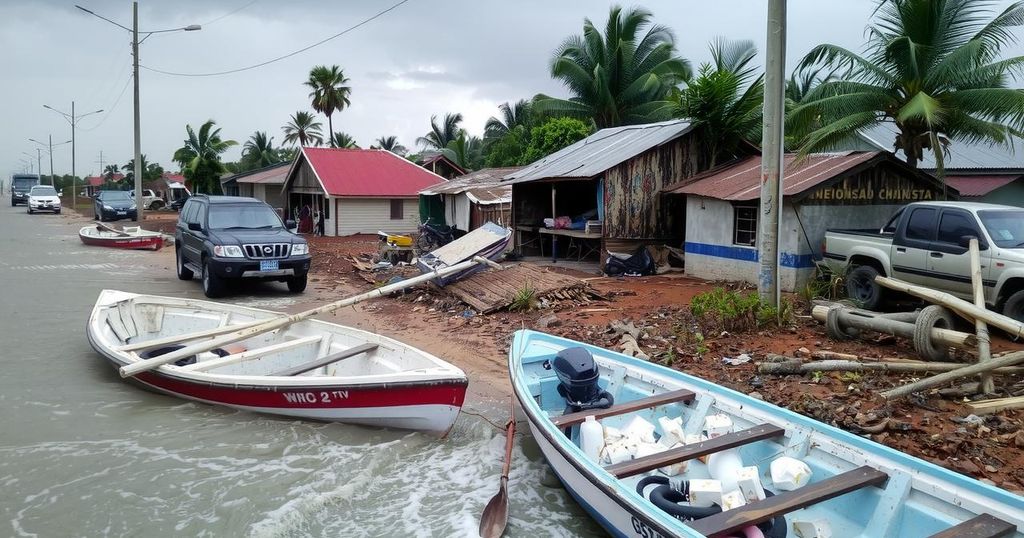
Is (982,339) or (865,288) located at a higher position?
(865,288)

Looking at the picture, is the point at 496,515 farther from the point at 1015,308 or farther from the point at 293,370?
the point at 1015,308

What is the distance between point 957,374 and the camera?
671 cm

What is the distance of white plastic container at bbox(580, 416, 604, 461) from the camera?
568 centimetres

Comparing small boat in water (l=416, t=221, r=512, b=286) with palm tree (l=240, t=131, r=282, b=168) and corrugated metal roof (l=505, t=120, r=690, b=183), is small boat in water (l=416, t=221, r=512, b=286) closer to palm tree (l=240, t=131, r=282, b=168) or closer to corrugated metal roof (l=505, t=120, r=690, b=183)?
corrugated metal roof (l=505, t=120, r=690, b=183)

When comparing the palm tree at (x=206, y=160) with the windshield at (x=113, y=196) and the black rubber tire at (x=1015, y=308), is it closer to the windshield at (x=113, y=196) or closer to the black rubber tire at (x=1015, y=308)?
the windshield at (x=113, y=196)

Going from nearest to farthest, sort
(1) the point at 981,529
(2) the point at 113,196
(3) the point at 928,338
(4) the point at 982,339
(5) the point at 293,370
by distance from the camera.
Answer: (1) the point at 981,529, (4) the point at 982,339, (3) the point at 928,338, (5) the point at 293,370, (2) the point at 113,196

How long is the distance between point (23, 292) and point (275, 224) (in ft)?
18.3

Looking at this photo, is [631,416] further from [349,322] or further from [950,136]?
[950,136]

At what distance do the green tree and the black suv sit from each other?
1466 centimetres

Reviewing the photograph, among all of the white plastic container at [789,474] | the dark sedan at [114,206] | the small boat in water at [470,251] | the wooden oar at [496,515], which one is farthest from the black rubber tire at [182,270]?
the dark sedan at [114,206]

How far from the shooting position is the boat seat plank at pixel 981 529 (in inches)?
153

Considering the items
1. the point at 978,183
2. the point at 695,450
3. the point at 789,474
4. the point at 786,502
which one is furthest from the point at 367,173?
the point at 786,502

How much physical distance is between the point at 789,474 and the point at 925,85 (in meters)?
10.8

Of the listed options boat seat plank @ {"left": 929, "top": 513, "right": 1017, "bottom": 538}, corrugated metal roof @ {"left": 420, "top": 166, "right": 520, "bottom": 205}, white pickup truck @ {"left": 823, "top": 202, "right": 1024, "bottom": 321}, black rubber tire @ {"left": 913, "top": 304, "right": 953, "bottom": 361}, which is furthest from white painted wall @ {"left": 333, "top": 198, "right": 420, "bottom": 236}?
boat seat plank @ {"left": 929, "top": 513, "right": 1017, "bottom": 538}
